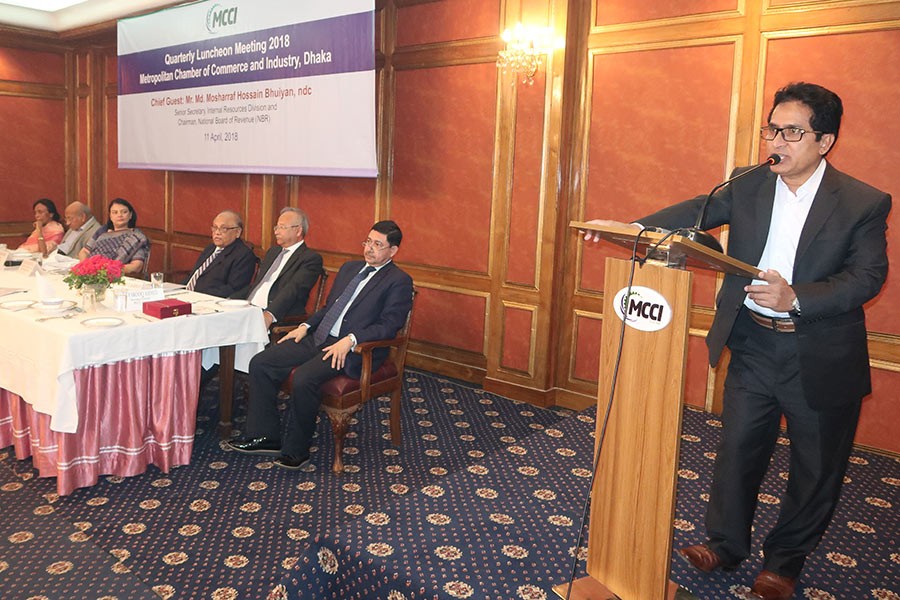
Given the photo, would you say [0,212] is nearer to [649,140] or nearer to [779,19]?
[649,140]

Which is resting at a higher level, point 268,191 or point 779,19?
point 779,19

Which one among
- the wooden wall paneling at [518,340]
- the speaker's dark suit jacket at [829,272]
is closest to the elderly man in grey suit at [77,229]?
the wooden wall paneling at [518,340]

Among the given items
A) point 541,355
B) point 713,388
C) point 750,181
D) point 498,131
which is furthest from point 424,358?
point 750,181

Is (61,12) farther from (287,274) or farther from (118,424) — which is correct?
(118,424)

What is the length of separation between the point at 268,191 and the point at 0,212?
14.1 ft

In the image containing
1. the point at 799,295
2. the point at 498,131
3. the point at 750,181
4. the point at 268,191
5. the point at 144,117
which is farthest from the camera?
the point at 144,117

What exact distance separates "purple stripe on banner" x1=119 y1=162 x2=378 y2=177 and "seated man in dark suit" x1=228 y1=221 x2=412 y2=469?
4.79 feet

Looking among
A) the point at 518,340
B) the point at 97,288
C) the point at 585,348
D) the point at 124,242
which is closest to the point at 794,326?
the point at 585,348

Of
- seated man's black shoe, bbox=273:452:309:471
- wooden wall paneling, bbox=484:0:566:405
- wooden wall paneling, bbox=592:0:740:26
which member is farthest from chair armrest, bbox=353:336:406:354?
wooden wall paneling, bbox=592:0:740:26

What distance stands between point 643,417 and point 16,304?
3.23m

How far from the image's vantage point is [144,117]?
759 centimetres

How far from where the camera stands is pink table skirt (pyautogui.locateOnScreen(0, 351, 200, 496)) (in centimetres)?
337

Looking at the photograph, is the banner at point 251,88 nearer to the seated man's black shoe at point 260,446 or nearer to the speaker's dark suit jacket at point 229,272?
the speaker's dark suit jacket at point 229,272

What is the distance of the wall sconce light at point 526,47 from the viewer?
15.8ft
